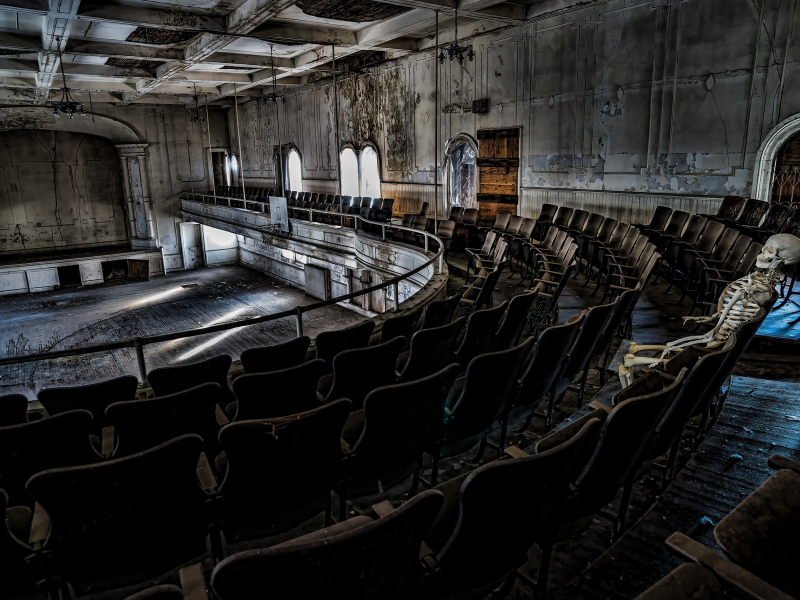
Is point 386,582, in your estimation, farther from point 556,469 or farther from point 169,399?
point 169,399

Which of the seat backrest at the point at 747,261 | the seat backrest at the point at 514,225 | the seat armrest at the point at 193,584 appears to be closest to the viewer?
the seat armrest at the point at 193,584

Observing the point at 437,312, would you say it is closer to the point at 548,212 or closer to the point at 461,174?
the point at 548,212

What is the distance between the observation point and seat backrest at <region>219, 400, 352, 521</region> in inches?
82.4

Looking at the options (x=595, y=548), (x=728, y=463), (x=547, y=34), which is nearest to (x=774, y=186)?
(x=547, y=34)

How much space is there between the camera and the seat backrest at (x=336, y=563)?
125 centimetres

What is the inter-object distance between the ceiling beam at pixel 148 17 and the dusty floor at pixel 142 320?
25.4 ft

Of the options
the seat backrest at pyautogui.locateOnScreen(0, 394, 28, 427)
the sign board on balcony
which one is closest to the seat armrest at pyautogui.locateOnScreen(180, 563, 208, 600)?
the seat backrest at pyautogui.locateOnScreen(0, 394, 28, 427)

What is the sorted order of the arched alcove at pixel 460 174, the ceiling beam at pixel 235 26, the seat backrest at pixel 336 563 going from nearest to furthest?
the seat backrest at pixel 336 563
the ceiling beam at pixel 235 26
the arched alcove at pixel 460 174

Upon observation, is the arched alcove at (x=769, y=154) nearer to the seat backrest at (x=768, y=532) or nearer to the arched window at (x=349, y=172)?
the seat backrest at (x=768, y=532)

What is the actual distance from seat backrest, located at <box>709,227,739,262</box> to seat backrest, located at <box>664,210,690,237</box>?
156 centimetres

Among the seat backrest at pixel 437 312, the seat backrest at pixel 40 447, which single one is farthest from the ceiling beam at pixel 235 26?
→ the seat backrest at pixel 40 447

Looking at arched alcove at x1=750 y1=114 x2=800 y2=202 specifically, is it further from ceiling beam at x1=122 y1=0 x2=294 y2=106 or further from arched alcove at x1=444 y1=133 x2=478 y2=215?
ceiling beam at x1=122 y1=0 x2=294 y2=106

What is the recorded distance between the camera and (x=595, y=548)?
8.00 feet

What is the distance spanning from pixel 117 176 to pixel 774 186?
86.1 feet
